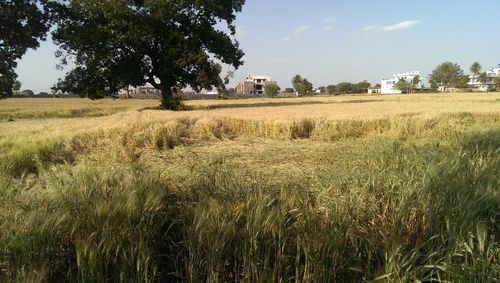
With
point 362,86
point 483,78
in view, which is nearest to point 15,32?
point 483,78

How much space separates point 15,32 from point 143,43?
733 centimetres

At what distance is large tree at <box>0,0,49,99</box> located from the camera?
73.9ft

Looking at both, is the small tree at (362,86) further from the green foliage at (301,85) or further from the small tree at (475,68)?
the small tree at (475,68)

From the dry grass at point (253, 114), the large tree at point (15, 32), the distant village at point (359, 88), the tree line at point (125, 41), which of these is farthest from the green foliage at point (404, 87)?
the large tree at point (15, 32)

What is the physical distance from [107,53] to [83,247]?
24.5 m

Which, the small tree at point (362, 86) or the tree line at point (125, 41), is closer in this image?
the tree line at point (125, 41)

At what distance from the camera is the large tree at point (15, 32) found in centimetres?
2252

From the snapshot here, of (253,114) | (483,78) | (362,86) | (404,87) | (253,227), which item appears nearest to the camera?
(253,227)

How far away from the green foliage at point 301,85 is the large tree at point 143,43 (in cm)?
9567

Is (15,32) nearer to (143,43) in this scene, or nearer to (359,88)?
(143,43)

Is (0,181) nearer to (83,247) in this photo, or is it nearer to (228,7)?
(83,247)

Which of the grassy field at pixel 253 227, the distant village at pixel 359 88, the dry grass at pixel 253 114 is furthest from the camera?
the distant village at pixel 359 88

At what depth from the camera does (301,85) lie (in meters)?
123

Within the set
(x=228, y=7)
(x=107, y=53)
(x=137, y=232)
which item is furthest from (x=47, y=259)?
(x=228, y=7)
